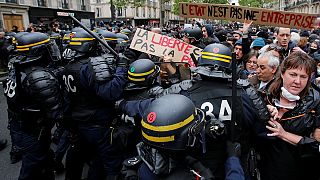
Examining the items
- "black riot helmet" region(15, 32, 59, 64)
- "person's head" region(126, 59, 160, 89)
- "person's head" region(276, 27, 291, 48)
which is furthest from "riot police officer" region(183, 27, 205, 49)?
"black riot helmet" region(15, 32, 59, 64)

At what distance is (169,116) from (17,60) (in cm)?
227

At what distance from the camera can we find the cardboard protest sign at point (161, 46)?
4.30m

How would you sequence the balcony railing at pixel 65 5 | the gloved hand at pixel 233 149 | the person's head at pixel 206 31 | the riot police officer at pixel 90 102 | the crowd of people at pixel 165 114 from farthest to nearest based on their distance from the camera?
the balcony railing at pixel 65 5 < the person's head at pixel 206 31 < the riot police officer at pixel 90 102 < the gloved hand at pixel 233 149 < the crowd of people at pixel 165 114

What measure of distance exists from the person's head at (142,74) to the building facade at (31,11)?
16142 millimetres

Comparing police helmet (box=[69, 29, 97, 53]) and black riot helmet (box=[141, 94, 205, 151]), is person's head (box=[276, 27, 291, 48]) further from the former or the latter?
black riot helmet (box=[141, 94, 205, 151])

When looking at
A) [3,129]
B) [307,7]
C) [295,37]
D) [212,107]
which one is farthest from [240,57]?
[307,7]

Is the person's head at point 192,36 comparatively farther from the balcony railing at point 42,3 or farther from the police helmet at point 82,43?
the balcony railing at point 42,3

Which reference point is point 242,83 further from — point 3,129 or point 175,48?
point 3,129

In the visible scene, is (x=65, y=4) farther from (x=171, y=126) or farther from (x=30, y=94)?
(x=171, y=126)

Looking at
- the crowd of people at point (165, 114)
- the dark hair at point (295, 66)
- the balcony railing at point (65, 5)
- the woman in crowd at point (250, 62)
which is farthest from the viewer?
the balcony railing at point (65, 5)

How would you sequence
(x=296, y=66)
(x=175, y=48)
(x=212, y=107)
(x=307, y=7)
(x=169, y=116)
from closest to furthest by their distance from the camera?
(x=169, y=116) < (x=212, y=107) < (x=296, y=66) < (x=175, y=48) < (x=307, y=7)

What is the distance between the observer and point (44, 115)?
323 cm

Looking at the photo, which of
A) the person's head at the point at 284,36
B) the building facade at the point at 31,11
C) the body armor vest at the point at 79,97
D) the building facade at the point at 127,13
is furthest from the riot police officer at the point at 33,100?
the building facade at the point at 127,13

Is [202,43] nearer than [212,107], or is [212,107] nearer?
[212,107]
